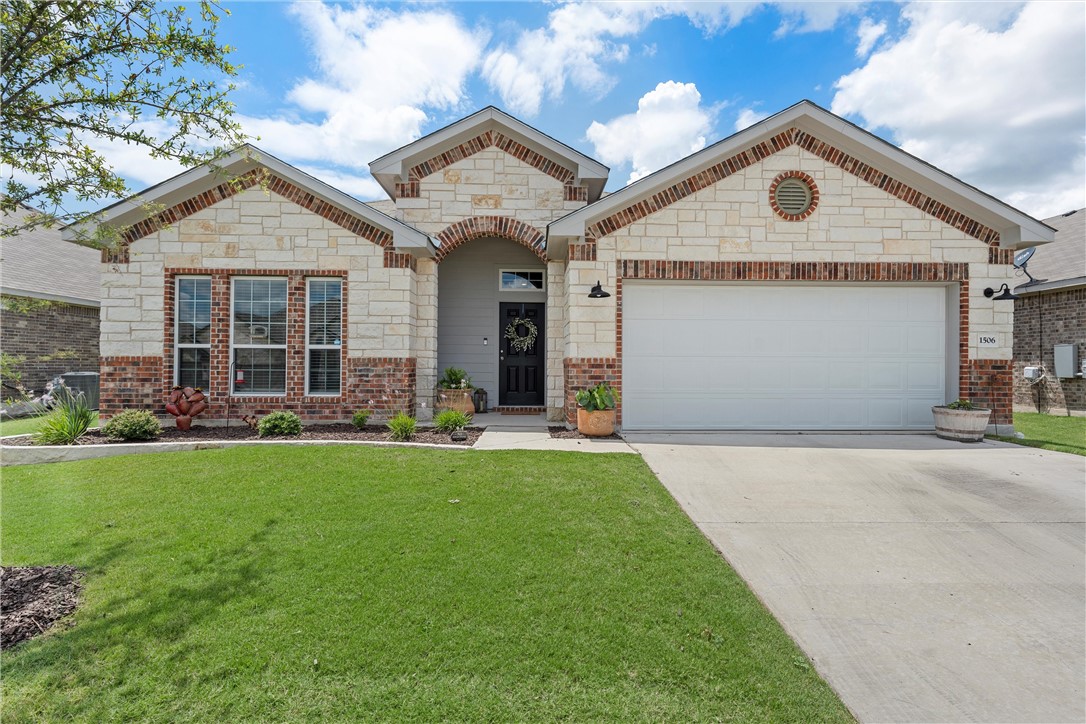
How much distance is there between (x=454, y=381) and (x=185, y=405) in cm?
458

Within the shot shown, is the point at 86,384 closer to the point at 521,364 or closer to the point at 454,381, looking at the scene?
the point at 454,381

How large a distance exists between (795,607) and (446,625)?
7.43 ft

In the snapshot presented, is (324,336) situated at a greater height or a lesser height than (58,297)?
lesser

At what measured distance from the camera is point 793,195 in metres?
9.06

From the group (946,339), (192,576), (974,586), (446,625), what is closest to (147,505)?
(192,576)

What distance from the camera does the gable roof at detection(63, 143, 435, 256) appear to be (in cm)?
878

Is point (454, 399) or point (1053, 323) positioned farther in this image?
point (1053, 323)

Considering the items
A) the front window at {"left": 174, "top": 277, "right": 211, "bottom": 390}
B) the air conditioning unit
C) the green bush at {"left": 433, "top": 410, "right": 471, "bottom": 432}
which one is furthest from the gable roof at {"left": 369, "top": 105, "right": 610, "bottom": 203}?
the air conditioning unit

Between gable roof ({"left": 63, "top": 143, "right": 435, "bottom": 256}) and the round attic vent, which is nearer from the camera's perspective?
gable roof ({"left": 63, "top": 143, "right": 435, "bottom": 256})

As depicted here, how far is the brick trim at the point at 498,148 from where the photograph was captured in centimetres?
1018

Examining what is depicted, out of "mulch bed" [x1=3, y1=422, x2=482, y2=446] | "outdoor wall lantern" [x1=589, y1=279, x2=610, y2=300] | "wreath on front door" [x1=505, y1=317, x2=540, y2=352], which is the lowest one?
"mulch bed" [x1=3, y1=422, x2=482, y2=446]

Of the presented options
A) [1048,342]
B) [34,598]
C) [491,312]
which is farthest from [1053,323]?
[34,598]

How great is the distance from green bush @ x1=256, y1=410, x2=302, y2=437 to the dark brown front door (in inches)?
176

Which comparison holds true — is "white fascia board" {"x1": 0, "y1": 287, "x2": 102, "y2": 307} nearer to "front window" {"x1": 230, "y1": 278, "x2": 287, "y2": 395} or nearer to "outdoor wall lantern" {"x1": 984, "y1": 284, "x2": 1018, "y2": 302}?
"front window" {"x1": 230, "y1": 278, "x2": 287, "y2": 395}
